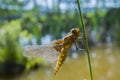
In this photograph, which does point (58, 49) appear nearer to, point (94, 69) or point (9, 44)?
point (94, 69)

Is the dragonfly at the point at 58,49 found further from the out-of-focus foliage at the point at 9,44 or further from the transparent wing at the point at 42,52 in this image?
the out-of-focus foliage at the point at 9,44

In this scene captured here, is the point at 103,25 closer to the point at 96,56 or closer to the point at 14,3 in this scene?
the point at 96,56

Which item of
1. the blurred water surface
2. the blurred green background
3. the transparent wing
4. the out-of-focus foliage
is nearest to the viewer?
the transparent wing

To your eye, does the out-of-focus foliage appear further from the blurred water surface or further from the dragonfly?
the dragonfly

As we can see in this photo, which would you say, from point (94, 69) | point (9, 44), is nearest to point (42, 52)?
point (94, 69)

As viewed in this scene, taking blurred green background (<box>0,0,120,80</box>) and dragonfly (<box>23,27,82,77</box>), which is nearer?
dragonfly (<box>23,27,82,77</box>)

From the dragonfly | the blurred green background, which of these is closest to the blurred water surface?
the blurred green background

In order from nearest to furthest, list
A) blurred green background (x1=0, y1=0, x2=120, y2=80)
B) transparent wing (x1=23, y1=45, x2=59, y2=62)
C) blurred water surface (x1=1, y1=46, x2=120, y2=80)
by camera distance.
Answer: transparent wing (x1=23, y1=45, x2=59, y2=62), blurred water surface (x1=1, y1=46, x2=120, y2=80), blurred green background (x1=0, y1=0, x2=120, y2=80)
